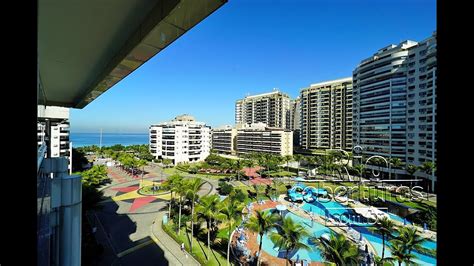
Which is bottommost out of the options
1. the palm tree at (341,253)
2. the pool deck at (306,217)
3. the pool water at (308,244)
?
the pool water at (308,244)

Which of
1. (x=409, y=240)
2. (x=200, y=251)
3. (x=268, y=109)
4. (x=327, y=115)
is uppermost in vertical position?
(x=268, y=109)

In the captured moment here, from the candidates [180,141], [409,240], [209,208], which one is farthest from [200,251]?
[180,141]

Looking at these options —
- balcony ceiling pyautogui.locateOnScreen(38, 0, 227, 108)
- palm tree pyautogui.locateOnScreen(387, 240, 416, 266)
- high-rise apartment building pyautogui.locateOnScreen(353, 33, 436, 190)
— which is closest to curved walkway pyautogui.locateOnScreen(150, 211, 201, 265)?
palm tree pyautogui.locateOnScreen(387, 240, 416, 266)

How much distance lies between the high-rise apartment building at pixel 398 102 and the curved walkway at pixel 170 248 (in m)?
35.9

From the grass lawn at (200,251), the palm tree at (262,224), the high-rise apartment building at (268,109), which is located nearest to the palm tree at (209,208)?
the grass lawn at (200,251)

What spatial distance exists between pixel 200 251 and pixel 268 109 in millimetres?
72226

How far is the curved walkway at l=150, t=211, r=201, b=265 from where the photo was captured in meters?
13.2

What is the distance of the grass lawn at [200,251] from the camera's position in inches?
519

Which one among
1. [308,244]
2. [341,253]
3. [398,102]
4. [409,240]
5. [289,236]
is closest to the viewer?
[341,253]

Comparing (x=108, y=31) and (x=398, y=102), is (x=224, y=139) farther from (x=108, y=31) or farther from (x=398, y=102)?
(x=108, y=31)

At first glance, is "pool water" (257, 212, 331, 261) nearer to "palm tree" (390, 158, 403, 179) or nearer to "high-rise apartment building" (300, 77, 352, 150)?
"palm tree" (390, 158, 403, 179)

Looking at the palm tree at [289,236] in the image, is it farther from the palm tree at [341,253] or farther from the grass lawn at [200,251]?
the grass lawn at [200,251]

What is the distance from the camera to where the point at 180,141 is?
53.2m

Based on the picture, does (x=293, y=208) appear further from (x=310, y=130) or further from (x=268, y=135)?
(x=310, y=130)
